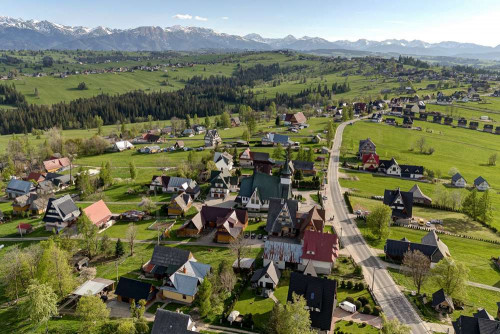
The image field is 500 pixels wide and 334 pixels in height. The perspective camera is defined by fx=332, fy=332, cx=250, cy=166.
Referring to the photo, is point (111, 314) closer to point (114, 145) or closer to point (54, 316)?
point (54, 316)

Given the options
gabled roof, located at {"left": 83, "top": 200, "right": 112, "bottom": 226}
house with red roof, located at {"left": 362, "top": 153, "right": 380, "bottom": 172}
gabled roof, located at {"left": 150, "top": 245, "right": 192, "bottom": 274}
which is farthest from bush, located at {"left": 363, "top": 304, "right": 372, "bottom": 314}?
house with red roof, located at {"left": 362, "top": 153, "right": 380, "bottom": 172}

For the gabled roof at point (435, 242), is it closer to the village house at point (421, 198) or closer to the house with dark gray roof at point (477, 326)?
the house with dark gray roof at point (477, 326)

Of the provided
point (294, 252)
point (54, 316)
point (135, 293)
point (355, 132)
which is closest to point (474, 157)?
point (355, 132)

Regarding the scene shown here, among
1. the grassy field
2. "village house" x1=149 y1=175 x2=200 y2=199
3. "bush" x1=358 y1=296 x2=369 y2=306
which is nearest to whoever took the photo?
"bush" x1=358 y1=296 x2=369 y2=306

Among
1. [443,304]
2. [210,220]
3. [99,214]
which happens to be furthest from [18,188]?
[443,304]

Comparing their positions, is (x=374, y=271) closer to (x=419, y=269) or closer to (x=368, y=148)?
(x=419, y=269)

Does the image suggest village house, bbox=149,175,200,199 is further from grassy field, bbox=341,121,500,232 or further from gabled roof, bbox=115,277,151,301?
grassy field, bbox=341,121,500,232

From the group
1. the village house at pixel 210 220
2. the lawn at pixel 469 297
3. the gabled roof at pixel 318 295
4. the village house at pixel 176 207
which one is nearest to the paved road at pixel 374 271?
the lawn at pixel 469 297
